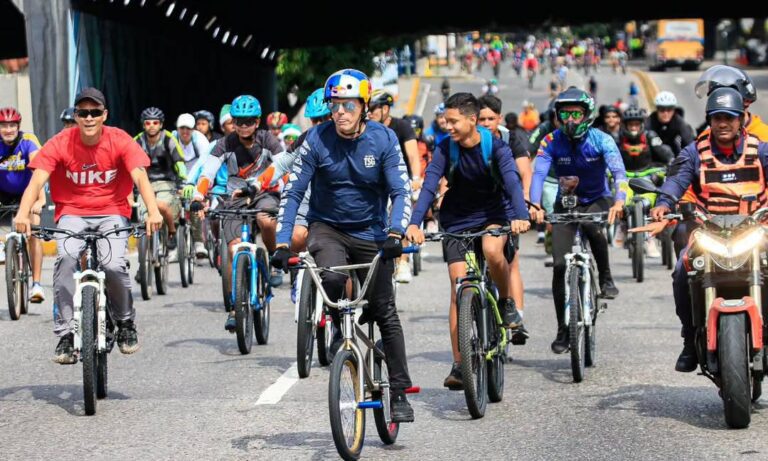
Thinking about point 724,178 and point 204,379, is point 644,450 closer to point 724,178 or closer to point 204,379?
point 724,178

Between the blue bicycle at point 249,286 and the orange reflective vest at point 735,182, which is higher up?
the orange reflective vest at point 735,182

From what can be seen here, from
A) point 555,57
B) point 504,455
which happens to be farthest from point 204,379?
point 555,57

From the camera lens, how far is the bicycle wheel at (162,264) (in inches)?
655

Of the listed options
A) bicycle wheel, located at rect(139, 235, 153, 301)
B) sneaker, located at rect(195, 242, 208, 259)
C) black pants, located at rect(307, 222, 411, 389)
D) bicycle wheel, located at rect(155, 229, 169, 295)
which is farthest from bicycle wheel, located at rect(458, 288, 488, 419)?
sneaker, located at rect(195, 242, 208, 259)

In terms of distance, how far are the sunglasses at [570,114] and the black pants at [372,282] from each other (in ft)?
10.0

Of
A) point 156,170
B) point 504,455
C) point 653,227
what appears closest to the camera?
point 504,455

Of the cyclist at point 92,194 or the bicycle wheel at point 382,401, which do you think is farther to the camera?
the cyclist at point 92,194

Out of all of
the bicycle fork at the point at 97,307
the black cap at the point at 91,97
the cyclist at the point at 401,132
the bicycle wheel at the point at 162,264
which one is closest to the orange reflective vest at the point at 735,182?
the bicycle fork at the point at 97,307

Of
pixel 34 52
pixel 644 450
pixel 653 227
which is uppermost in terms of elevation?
pixel 34 52

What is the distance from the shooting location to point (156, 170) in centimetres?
1738

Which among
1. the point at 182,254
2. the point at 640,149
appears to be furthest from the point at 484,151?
the point at 640,149

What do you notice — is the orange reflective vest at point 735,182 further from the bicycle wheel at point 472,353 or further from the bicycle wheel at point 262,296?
the bicycle wheel at point 262,296

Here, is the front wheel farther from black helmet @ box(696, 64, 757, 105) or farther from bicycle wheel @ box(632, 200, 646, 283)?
bicycle wheel @ box(632, 200, 646, 283)

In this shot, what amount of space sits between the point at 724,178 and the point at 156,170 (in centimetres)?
936
